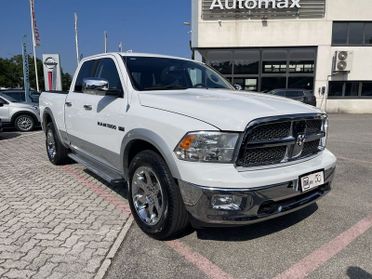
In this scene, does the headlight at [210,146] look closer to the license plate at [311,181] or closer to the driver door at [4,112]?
the license plate at [311,181]

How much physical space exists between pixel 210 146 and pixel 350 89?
75.9ft

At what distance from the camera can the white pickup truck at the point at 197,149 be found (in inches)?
113

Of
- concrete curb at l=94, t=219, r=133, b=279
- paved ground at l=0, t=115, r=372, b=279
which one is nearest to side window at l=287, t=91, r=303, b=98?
paved ground at l=0, t=115, r=372, b=279

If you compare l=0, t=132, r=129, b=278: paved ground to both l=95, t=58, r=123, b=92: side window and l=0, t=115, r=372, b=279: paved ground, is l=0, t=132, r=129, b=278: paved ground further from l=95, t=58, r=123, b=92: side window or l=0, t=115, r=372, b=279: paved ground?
l=95, t=58, r=123, b=92: side window

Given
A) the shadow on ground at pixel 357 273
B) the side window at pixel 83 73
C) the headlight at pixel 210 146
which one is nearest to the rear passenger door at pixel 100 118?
the side window at pixel 83 73

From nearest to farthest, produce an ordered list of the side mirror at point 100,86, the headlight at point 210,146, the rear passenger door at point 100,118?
the headlight at point 210,146, the side mirror at point 100,86, the rear passenger door at point 100,118

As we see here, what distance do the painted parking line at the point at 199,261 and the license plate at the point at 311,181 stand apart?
110cm

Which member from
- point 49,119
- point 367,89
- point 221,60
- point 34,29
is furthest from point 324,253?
point 34,29

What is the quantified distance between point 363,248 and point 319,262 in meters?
0.60

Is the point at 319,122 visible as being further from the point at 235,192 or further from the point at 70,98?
the point at 70,98

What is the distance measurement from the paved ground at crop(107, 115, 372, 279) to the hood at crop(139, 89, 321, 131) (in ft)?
4.09

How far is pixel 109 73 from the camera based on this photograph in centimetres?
447

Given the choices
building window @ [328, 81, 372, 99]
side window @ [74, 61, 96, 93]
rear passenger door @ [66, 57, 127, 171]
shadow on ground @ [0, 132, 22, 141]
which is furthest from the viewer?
building window @ [328, 81, 372, 99]

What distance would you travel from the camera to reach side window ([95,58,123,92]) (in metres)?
4.16
